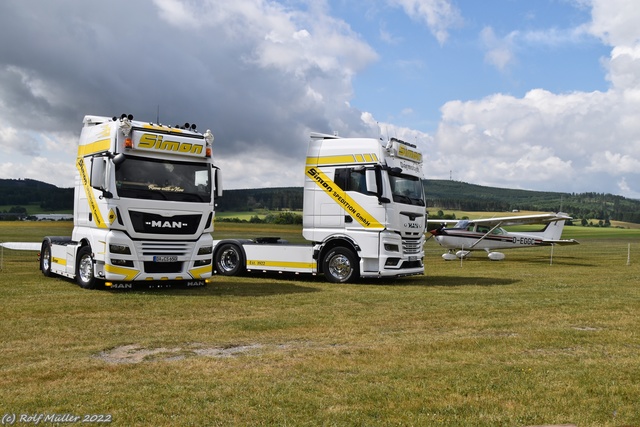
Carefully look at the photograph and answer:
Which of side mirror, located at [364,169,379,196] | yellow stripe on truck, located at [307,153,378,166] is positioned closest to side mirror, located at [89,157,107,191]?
yellow stripe on truck, located at [307,153,378,166]

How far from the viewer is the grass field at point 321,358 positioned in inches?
191

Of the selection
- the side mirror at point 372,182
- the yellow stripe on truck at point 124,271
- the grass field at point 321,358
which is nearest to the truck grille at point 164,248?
the yellow stripe on truck at point 124,271

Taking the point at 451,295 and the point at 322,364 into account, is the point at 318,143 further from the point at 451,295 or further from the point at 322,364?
the point at 322,364

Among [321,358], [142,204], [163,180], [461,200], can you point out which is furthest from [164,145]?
[461,200]

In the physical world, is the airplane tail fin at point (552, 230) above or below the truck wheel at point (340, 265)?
above

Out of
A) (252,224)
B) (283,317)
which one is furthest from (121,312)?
(252,224)

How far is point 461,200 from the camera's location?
134 metres

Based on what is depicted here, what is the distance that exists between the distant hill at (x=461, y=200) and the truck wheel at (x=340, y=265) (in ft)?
5.91

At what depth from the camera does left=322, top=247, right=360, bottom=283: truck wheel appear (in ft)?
50.7

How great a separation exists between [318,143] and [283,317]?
7098mm

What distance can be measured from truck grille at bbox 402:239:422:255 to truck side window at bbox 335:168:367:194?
68.7 inches

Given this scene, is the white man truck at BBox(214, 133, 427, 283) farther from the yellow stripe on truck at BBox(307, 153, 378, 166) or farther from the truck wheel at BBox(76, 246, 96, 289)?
the truck wheel at BBox(76, 246, 96, 289)

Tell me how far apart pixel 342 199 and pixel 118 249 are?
557cm

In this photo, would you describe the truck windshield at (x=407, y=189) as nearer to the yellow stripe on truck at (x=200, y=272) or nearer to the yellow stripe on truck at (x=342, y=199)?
the yellow stripe on truck at (x=342, y=199)
